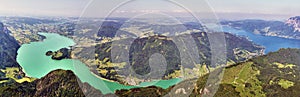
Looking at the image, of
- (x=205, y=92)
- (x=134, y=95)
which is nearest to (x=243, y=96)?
(x=205, y=92)

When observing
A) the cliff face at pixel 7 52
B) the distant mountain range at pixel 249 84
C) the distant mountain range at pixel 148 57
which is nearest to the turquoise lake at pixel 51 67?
the cliff face at pixel 7 52

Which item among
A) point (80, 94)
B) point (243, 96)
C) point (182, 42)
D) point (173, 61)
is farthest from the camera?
point (182, 42)

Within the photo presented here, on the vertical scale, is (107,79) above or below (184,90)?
below

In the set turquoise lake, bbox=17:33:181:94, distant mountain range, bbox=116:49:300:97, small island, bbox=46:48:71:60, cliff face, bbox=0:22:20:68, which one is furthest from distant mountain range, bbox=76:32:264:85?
cliff face, bbox=0:22:20:68

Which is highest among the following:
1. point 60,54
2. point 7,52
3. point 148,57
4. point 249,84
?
→ point 249,84

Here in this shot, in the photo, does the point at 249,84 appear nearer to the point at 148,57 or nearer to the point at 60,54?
the point at 148,57

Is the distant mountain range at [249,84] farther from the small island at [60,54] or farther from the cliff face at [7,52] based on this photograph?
the small island at [60,54]

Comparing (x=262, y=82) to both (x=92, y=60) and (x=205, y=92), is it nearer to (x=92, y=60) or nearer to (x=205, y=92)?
(x=205, y=92)

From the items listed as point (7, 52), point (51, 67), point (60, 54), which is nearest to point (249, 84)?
point (51, 67)
